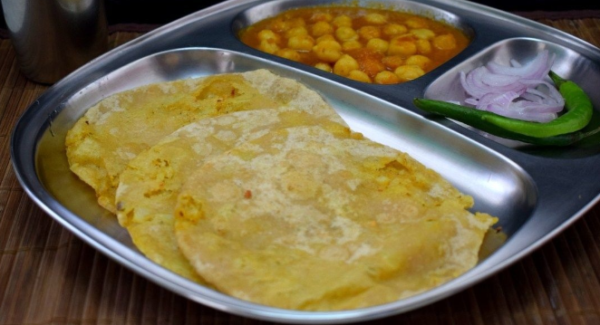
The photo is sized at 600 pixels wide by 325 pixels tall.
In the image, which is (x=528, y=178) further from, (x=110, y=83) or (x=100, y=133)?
(x=110, y=83)

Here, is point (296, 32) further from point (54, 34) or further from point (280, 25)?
point (54, 34)

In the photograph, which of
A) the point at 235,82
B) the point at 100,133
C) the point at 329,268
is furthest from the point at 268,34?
the point at 329,268

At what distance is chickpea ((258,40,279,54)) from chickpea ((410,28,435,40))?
0.74 meters

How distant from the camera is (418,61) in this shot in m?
3.31

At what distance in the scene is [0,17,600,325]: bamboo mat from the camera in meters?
2.18

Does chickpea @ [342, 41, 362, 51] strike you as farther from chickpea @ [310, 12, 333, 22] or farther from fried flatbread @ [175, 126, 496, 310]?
fried flatbread @ [175, 126, 496, 310]

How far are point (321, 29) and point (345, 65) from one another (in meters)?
0.45

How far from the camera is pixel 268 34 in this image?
11.6 ft

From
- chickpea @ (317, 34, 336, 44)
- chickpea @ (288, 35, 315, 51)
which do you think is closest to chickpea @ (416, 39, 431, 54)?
chickpea @ (317, 34, 336, 44)

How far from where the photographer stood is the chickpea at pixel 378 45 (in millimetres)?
3463

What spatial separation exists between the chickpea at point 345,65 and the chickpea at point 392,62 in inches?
6.9

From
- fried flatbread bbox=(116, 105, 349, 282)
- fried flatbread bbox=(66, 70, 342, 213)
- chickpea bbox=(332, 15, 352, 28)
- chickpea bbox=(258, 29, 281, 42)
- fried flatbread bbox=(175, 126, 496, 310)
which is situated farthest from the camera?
chickpea bbox=(332, 15, 352, 28)

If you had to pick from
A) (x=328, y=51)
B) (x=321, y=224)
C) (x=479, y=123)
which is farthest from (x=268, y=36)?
(x=321, y=224)

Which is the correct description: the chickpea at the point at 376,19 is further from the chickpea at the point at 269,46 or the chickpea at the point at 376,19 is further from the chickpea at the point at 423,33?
the chickpea at the point at 269,46
